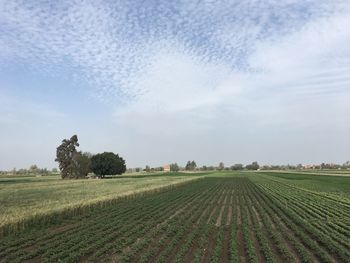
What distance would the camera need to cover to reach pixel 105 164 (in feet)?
387

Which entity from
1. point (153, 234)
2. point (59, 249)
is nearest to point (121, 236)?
point (153, 234)

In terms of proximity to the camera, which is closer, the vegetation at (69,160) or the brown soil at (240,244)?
the brown soil at (240,244)

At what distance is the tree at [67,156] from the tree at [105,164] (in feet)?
21.5

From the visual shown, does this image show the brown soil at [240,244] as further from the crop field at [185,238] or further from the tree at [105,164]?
the tree at [105,164]

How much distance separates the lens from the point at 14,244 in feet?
51.8

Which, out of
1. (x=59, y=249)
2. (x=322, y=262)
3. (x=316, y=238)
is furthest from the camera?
(x=316, y=238)

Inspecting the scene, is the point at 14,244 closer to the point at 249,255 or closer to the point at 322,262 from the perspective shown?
the point at 249,255

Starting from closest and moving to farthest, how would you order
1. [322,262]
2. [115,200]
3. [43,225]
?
[322,262] < [43,225] < [115,200]

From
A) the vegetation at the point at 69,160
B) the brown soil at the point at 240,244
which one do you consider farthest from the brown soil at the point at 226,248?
the vegetation at the point at 69,160

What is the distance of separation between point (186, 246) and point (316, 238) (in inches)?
249

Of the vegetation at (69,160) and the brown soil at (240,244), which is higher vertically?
the vegetation at (69,160)

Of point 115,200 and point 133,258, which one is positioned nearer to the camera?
point 133,258

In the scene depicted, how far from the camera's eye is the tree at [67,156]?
374 ft

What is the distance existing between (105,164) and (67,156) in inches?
463
